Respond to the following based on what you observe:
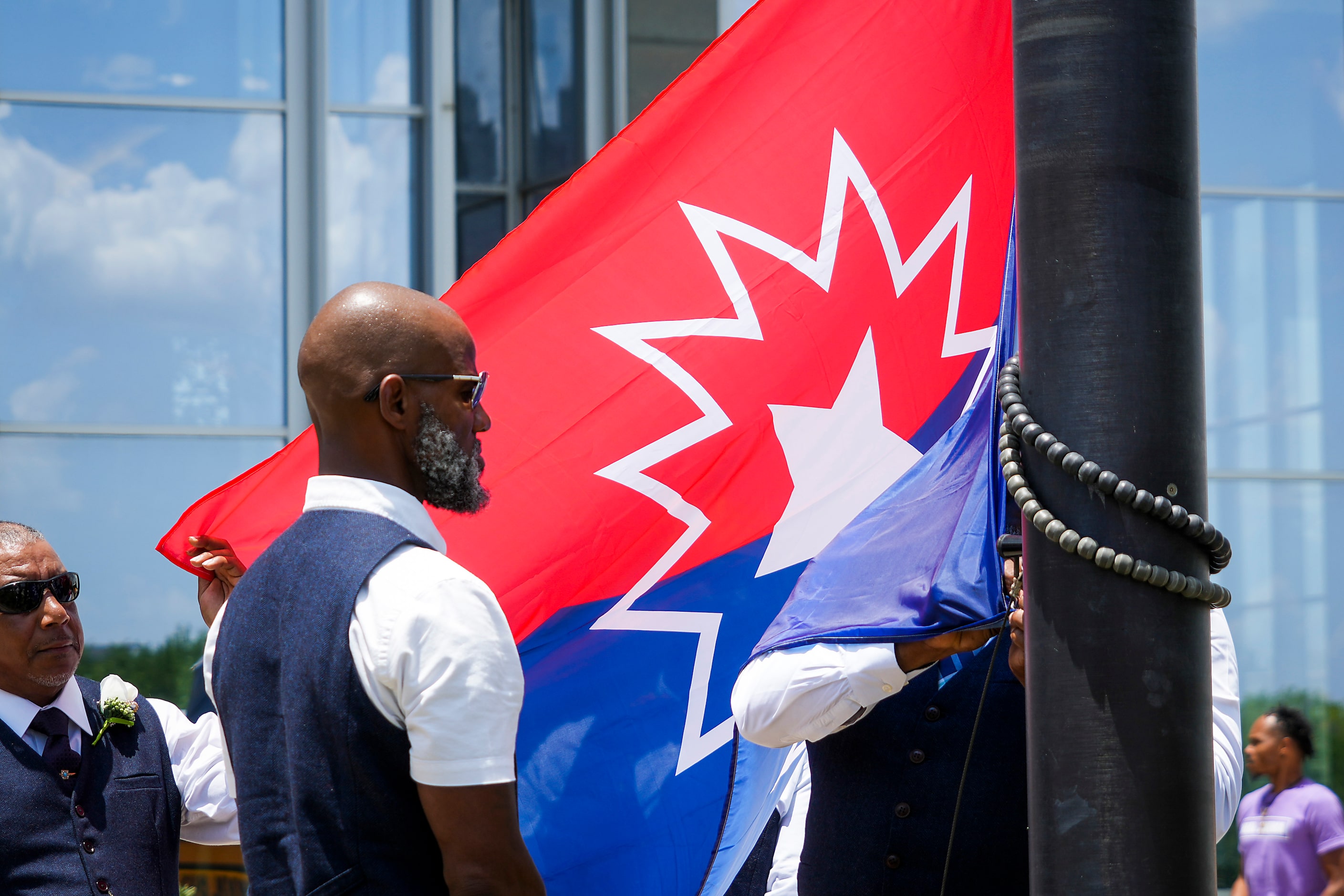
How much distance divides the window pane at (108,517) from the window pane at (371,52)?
204 centimetres

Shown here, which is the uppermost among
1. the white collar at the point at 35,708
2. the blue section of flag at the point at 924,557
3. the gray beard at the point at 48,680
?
the blue section of flag at the point at 924,557

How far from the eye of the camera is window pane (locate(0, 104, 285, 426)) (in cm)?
768

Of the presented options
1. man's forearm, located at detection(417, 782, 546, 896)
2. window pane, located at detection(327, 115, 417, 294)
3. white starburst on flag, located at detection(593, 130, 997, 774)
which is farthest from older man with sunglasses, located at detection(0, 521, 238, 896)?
window pane, located at detection(327, 115, 417, 294)

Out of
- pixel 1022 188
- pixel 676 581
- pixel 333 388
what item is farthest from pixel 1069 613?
pixel 676 581

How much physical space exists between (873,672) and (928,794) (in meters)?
0.41

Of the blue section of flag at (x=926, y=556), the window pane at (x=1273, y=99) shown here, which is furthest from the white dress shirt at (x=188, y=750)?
the window pane at (x=1273, y=99)

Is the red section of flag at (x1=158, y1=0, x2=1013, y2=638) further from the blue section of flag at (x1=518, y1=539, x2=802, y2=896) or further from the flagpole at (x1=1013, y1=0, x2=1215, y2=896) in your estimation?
the flagpole at (x1=1013, y1=0, x2=1215, y2=896)

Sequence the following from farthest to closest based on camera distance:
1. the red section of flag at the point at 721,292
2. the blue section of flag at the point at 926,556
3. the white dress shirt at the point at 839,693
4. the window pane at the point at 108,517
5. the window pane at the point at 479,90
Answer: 1. the window pane at the point at 479,90
2. the window pane at the point at 108,517
3. the red section of flag at the point at 721,292
4. the white dress shirt at the point at 839,693
5. the blue section of flag at the point at 926,556

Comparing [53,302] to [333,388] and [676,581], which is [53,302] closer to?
[676,581]

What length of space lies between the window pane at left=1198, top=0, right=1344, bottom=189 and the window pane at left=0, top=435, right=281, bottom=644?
5678 millimetres

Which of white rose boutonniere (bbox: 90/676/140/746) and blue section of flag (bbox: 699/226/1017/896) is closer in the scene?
blue section of flag (bbox: 699/226/1017/896)

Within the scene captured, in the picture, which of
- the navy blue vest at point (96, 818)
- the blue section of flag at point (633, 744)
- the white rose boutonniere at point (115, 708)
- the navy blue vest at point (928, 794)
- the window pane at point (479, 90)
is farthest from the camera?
the window pane at point (479, 90)

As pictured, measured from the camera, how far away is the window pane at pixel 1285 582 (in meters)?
8.55

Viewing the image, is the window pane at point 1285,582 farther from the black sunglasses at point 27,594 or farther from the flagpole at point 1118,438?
the flagpole at point 1118,438
